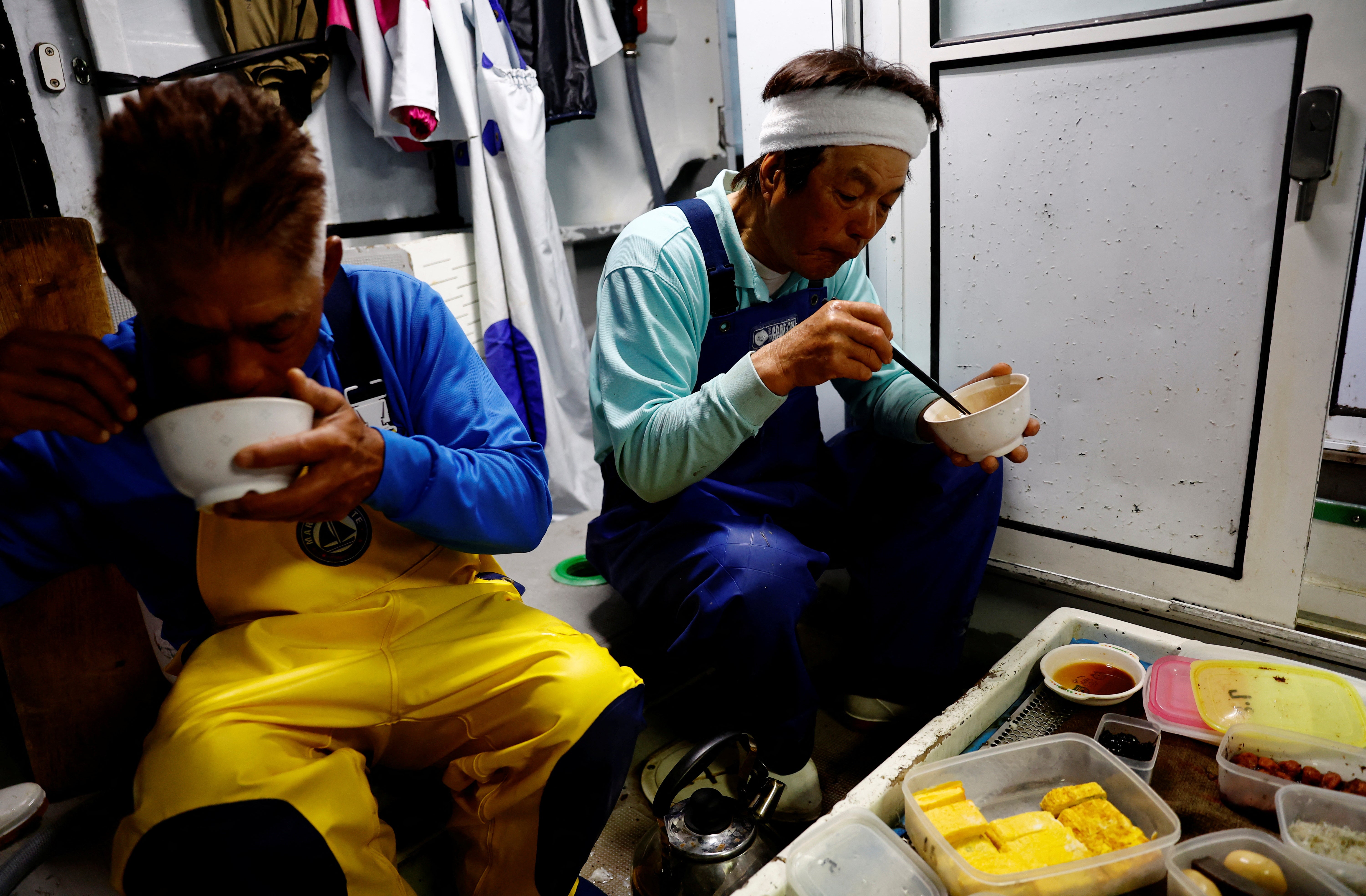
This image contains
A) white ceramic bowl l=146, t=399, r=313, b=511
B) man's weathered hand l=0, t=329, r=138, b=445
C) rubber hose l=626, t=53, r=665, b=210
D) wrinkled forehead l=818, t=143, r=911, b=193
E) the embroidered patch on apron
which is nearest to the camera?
white ceramic bowl l=146, t=399, r=313, b=511

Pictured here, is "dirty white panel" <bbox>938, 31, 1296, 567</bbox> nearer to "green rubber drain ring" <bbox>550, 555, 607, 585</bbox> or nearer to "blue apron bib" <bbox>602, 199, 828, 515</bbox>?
"blue apron bib" <bbox>602, 199, 828, 515</bbox>

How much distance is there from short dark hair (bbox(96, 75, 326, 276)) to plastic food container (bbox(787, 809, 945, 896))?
1.00 meters

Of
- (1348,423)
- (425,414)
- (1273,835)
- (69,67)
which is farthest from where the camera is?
(1348,423)

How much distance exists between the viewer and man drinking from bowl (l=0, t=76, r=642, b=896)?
0.86 m

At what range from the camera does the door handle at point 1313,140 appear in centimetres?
143

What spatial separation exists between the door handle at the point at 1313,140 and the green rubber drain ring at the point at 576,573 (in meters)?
1.70

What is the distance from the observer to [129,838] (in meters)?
0.92

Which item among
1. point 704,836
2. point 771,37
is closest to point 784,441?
point 704,836

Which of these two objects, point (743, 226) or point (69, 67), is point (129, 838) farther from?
A: point (69, 67)

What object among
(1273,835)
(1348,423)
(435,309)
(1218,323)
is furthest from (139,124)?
(1348,423)

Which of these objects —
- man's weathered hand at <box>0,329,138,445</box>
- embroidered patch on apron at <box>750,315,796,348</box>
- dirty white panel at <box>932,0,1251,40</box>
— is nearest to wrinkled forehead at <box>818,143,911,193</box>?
embroidered patch on apron at <box>750,315,796,348</box>

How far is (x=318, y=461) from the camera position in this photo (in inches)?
35.3

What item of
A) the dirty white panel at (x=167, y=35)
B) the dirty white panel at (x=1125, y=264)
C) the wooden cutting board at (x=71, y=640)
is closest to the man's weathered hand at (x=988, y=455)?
the dirty white panel at (x=1125, y=264)

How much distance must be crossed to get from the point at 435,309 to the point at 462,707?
604 mm
